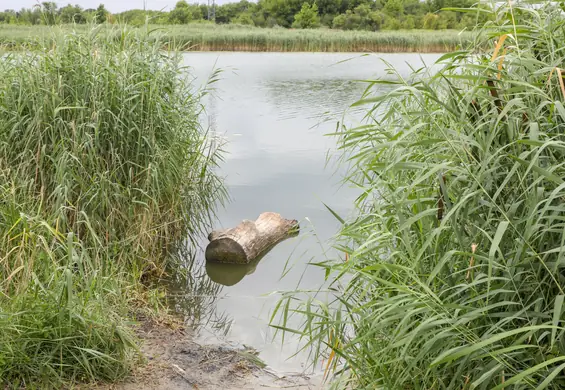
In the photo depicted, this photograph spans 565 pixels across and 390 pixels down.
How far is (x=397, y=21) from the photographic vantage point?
178ft

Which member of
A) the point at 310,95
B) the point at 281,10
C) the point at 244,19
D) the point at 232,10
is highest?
the point at 232,10

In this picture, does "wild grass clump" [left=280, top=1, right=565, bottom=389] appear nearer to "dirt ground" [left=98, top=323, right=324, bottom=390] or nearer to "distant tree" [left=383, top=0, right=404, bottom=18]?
"dirt ground" [left=98, top=323, right=324, bottom=390]

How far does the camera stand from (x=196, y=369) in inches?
144

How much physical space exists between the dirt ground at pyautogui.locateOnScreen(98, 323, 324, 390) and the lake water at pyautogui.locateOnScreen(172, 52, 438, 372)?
0.18 meters

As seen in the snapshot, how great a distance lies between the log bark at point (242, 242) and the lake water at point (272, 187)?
4.5 inches

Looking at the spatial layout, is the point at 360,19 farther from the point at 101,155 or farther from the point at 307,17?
the point at 101,155

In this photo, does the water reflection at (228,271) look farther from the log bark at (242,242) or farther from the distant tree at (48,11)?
the distant tree at (48,11)

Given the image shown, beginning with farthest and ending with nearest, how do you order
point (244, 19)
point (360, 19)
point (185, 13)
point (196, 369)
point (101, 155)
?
1. point (244, 19)
2. point (360, 19)
3. point (185, 13)
4. point (101, 155)
5. point (196, 369)

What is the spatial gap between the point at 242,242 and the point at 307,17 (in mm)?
53959

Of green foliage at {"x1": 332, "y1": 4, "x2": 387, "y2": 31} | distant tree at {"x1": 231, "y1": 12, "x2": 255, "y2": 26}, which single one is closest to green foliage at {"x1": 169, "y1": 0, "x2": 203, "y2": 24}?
distant tree at {"x1": 231, "y1": 12, "x2": 255, "y2": 26}

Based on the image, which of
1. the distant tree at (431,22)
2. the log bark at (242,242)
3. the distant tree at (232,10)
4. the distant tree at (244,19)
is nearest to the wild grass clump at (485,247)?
the log bark at (242,242)

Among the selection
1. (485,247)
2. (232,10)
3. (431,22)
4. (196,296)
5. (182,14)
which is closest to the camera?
(485,247)

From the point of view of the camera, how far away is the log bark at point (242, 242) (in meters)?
5.77

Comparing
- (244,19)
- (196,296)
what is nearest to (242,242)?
(196,296)
